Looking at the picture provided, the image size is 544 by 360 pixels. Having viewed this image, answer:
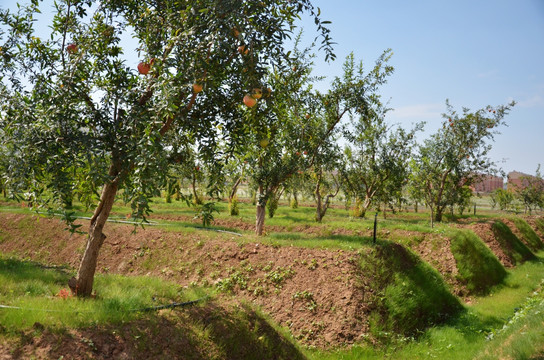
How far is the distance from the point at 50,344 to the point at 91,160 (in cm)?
222

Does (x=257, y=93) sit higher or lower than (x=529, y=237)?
higher

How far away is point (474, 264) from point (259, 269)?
28.3ft

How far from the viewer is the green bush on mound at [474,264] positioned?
12578mm

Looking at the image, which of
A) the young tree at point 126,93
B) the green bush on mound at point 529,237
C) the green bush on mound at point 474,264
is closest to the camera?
the young tree at point 126,93

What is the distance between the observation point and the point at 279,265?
954 centimetres

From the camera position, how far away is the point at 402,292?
29.6 ft

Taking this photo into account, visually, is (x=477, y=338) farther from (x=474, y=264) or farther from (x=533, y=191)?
(x=533, y=191)

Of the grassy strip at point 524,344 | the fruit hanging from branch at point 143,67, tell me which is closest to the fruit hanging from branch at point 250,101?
the fruit hanging from branch at point 143,67

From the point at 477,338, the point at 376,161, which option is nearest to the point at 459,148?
the point at 376,161

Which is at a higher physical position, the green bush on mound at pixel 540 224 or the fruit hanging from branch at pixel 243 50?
the fruit hanging from branch at pixel 243 50

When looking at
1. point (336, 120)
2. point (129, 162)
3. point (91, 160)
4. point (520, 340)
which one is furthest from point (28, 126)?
point (336, 120)

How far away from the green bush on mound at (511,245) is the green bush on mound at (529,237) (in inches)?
101

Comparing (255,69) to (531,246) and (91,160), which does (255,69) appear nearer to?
(91,160)

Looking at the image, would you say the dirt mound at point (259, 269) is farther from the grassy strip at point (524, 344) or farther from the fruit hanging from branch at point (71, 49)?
the fruit hanging from branch at point (71, 49)
